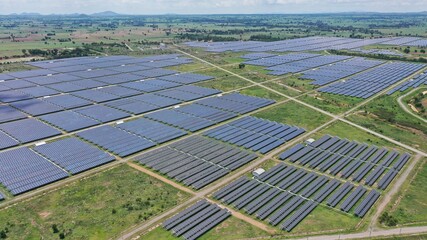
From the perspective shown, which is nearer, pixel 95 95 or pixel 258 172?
pixel 258 172

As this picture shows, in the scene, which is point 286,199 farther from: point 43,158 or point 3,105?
point 3,105

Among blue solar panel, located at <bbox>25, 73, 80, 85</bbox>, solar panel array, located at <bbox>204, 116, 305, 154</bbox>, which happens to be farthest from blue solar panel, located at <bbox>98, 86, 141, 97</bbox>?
solar panel array, located at <bbox>204, 116, 305, 154</bbox>

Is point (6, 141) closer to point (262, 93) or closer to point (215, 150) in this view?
point (215, 150)

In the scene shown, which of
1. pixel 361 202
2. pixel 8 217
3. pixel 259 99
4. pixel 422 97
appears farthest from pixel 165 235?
pixel 422 97

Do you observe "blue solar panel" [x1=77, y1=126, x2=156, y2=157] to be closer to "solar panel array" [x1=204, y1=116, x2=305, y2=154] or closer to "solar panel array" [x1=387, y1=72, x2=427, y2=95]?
"solar panel array" [x1=204, y1=116, x2=305, y2=154]

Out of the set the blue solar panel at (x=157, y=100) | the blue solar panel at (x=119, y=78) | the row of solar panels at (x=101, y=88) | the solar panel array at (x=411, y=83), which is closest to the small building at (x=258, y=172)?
the blue solar panel at (x=157, y=100)

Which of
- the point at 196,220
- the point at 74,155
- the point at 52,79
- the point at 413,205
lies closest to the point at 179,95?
the point at 74,155
